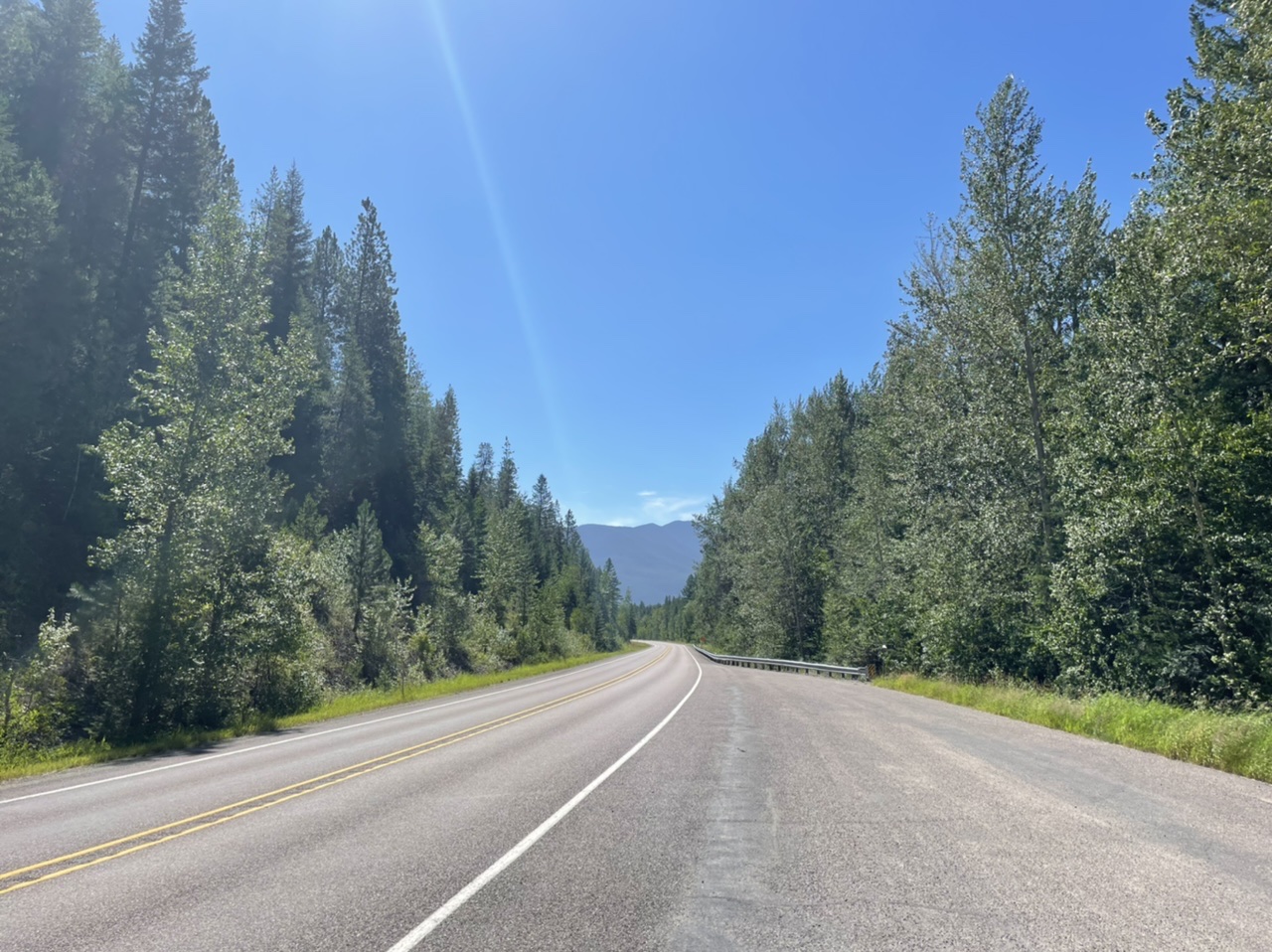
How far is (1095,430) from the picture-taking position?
17.2m

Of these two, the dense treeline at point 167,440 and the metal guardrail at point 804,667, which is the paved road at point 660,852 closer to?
the dense treeline at point 167,440

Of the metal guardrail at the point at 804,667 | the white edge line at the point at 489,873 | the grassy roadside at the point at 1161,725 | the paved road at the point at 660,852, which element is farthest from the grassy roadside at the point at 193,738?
the metal guardrail at the point at 804,667

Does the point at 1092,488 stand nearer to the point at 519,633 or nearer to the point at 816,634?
the point at 816,634

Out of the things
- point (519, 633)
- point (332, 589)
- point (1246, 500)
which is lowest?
point (519, 633)

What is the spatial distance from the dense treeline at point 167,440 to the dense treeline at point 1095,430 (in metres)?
21.0

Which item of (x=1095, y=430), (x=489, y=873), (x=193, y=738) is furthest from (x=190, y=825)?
(x=1095, y=430)

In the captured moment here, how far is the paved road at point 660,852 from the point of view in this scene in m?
4.09

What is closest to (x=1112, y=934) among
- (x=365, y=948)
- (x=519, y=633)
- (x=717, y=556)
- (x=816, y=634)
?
(x=365, y=948)

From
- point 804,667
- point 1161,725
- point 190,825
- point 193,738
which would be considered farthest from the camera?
point 804,667

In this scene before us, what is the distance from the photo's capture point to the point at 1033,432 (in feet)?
67.1

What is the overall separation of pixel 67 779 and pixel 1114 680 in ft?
70.3

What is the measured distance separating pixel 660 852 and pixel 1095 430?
17257 millimetres

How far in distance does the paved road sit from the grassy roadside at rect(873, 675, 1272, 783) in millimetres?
673

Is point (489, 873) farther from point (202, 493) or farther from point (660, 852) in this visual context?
point (202, 493)
